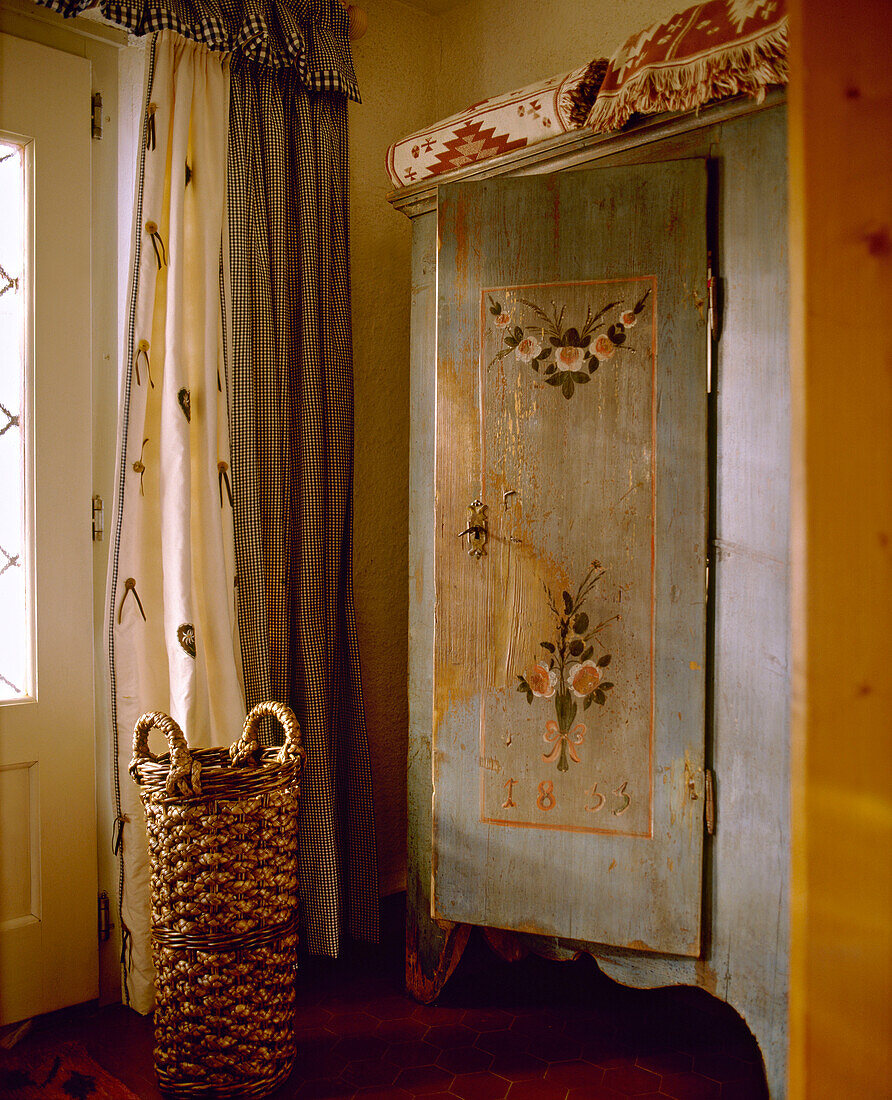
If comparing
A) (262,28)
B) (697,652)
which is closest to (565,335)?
(697,652)

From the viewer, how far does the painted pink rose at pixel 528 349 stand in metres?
1.65

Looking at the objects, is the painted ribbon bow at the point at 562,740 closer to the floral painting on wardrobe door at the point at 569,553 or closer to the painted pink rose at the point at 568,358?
the floral painting on wardrobe door at the point at 569,553

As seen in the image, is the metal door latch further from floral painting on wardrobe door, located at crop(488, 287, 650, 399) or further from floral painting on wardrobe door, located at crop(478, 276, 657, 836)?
floral painting on wardrobe door, located at crop(488, 287, 650, 399)

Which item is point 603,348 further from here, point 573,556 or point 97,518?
point 97,518

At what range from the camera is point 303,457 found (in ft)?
6.93

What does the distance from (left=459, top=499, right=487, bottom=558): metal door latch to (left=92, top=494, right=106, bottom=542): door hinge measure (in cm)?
89

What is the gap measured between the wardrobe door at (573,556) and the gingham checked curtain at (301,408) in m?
0.47

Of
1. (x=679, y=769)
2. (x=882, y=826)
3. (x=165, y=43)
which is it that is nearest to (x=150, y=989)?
(x=679, y=769)

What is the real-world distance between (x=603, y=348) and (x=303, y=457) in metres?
0.86

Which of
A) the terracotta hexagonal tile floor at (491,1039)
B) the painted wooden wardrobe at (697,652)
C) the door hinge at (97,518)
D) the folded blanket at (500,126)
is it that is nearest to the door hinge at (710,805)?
the painted wooden wardrobe at (697,652)

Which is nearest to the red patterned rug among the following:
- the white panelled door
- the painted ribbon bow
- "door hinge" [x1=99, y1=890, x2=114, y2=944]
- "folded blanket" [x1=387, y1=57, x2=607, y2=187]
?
the white panelled door

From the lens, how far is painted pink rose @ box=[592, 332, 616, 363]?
160 cm

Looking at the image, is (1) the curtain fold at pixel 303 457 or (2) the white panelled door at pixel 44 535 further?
(1) the curtain fold at pixel 303 457

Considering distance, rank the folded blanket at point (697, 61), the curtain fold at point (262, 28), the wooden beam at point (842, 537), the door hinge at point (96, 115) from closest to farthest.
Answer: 1. the wooden beam at point (842, 537)
2. the folded blanket at point (697, 61)
3. the curtain fold at point (262, 28)
4. the door hinge at point (96, 115)
